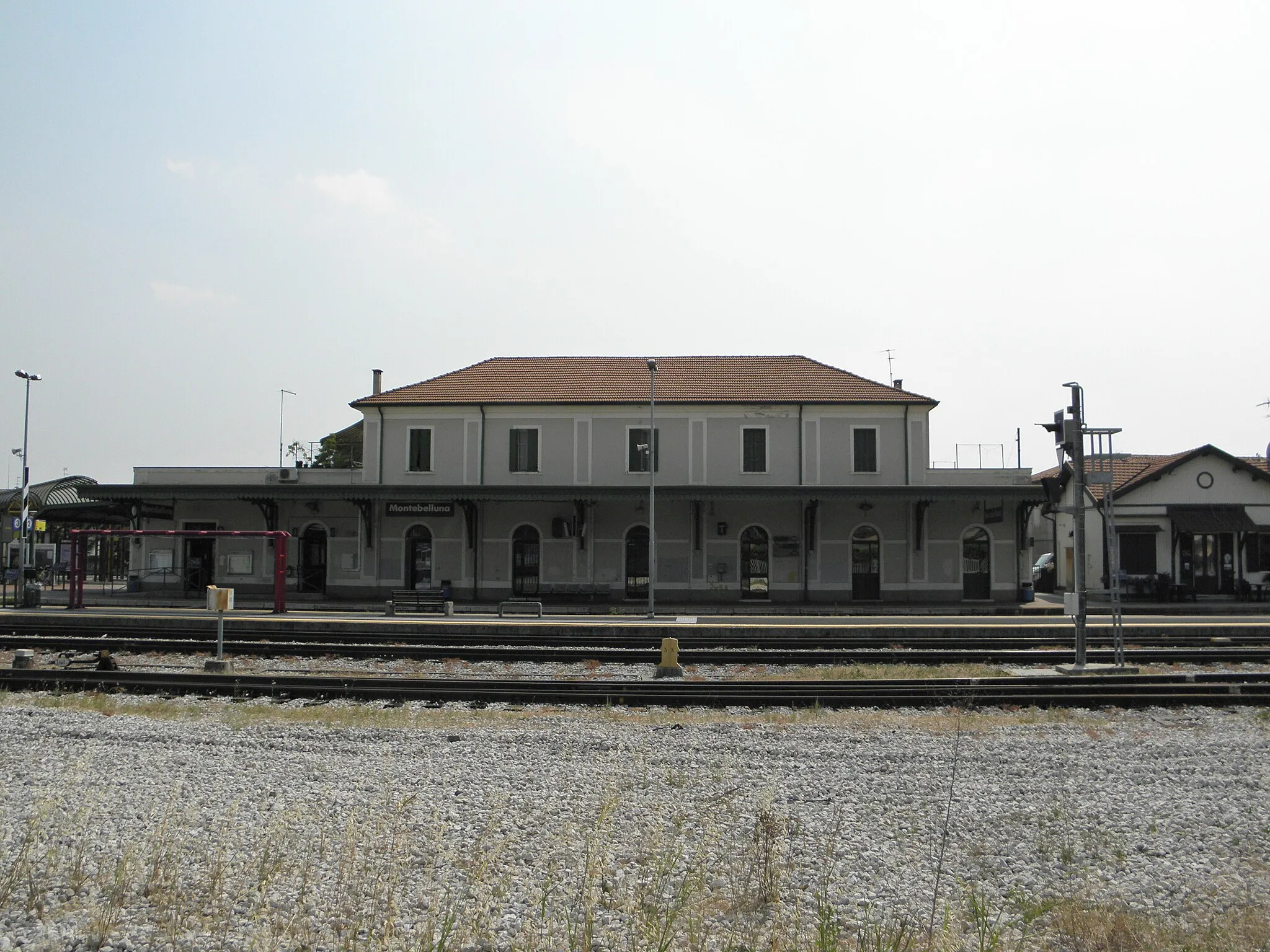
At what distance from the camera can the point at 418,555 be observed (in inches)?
1258

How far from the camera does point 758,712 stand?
1202cm

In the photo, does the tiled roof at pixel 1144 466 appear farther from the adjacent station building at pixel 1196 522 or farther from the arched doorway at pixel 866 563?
the arched doorway at pixel 866 563

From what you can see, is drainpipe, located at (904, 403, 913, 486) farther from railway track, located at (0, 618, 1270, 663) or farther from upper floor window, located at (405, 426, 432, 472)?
upper floor window, located at (405, 426, 432, 472)

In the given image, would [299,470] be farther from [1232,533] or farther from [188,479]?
[1232,533]

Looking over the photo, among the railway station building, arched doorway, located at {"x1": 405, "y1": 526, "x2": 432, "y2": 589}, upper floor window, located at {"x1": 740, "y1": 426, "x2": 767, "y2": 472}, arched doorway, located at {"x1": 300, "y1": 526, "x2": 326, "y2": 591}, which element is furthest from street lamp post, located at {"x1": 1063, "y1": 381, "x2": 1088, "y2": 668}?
arched doorway, located at {"x1": 300, "y1": 526, "x2": 326, "y2": 591}

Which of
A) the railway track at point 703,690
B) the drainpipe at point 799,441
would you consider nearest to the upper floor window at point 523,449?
the drainpipe at point 799,441

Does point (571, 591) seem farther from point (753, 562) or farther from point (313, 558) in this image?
point (313, 558)

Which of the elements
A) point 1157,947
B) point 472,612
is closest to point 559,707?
point 1157,947

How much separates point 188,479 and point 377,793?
28.8 meters

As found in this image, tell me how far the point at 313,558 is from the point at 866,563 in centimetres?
1915

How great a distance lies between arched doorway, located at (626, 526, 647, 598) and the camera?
3108cm

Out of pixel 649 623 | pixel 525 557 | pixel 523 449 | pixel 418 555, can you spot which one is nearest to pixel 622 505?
pixel 525 557

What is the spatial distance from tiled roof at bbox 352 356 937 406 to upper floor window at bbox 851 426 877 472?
1045 mm

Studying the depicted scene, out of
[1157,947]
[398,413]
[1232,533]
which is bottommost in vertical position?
[1157,947]
